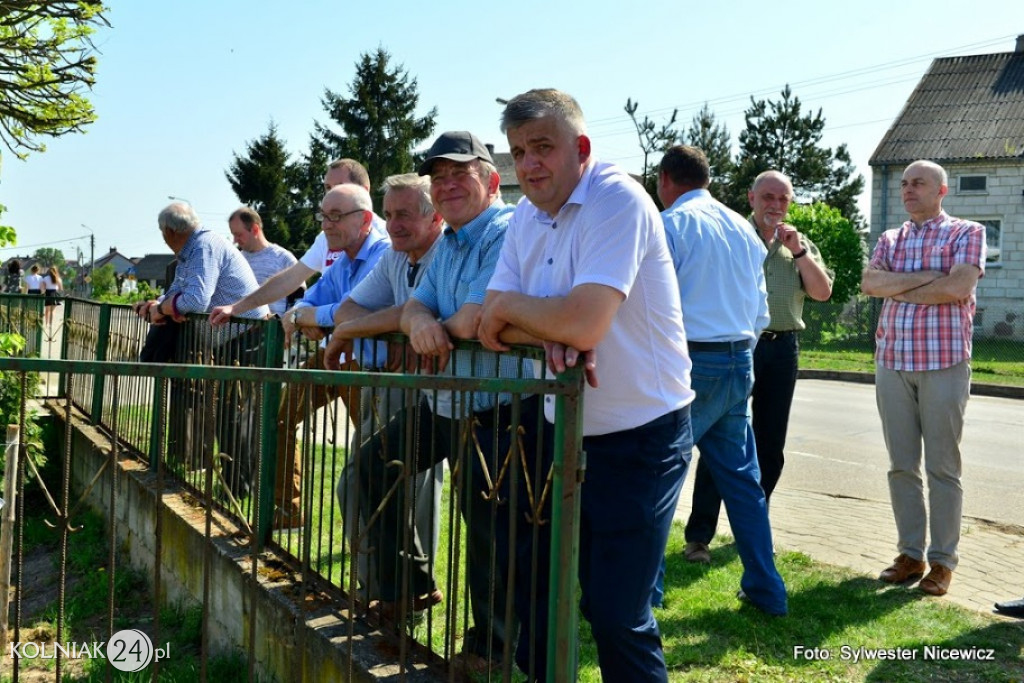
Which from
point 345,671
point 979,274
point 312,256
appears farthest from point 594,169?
point 312,256

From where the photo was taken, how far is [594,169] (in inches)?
119

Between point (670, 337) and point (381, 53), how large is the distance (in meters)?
61.1

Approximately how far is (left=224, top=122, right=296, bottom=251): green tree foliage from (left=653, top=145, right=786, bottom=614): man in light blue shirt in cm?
5609

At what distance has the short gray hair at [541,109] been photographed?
9.86 feet

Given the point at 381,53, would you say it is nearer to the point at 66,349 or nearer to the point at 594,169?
the point at 66,349

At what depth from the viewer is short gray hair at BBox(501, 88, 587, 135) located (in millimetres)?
3004

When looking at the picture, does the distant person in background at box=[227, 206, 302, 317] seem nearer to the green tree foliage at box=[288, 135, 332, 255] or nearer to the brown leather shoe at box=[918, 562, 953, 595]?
the brown leather shoe at box=[918, 562, 953, 595]

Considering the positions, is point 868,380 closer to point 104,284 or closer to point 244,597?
point 244,597

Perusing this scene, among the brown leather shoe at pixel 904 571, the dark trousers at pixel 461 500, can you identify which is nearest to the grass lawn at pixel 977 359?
the brown leather shoe at pixel 904 571

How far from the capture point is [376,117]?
195ft

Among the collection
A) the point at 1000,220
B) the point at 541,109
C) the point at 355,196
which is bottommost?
the point at 541,109

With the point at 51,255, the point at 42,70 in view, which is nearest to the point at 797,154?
the point at 42,70

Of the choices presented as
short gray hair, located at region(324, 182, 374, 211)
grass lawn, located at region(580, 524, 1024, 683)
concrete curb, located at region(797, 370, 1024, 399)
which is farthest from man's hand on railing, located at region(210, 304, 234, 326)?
concrete curb, located at region(797, 370, 1024, 399)

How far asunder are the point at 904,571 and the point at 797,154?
54002 mm
